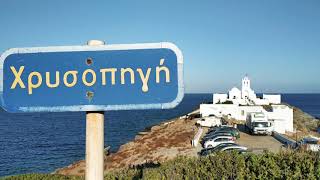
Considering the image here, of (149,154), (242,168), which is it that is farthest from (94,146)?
(149,154)

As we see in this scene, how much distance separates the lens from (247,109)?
51875 mm

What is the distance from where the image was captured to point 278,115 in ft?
142

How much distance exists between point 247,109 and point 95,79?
167 feet

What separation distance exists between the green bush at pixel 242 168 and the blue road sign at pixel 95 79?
5049 millimetres

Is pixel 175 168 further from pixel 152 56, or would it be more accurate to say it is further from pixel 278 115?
pixel 278 115

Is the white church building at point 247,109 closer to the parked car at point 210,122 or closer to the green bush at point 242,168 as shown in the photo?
the parked car at point 210,122

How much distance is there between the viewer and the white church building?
1696 inches

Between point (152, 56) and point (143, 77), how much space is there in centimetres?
17

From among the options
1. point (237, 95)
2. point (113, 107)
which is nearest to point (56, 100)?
point (113, 107)

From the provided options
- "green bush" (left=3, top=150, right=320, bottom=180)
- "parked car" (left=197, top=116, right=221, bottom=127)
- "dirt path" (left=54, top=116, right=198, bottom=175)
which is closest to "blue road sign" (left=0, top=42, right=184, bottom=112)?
"green bush" (left=3, top=150, right=320, bottom=180)

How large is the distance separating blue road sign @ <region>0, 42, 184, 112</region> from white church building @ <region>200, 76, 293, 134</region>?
124ft

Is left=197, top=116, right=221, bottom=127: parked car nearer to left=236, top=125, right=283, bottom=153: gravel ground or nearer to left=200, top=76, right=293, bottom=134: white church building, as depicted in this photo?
left=200, top=76, right=293, bottom=134: white church building

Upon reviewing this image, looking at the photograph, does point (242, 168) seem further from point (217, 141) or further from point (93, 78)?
point (217, 141)

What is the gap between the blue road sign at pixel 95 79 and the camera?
8.89 feet
